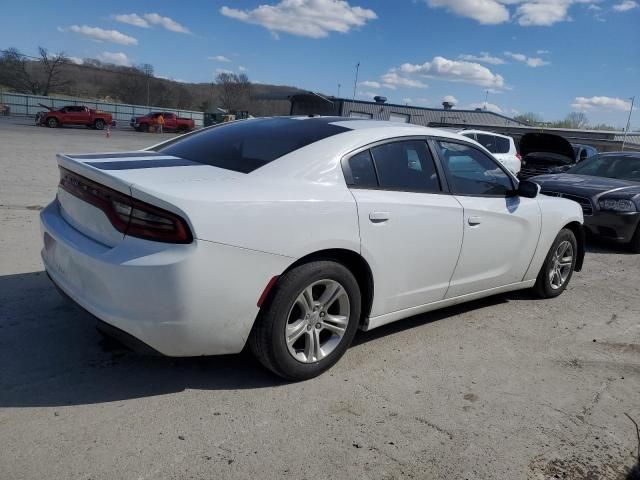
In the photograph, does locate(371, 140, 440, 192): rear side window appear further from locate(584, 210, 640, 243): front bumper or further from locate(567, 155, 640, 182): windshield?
locate(567, 155, 640, 182): windshield

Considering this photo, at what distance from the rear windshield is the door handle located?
1.99ft

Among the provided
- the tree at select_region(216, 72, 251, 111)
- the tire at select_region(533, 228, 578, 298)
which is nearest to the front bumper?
the tire at select_region(533, 228, 578, 298)

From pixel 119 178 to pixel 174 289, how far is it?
0.67 meters

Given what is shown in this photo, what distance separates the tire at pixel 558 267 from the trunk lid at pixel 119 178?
11.1 ft

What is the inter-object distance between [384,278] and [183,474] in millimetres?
1676

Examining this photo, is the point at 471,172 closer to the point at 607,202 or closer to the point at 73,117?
the point at 607,202

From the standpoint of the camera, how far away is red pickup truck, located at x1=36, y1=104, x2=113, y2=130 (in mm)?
36156

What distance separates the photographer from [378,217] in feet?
10.7

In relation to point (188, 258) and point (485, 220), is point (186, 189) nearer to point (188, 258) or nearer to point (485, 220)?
point (188, 258)

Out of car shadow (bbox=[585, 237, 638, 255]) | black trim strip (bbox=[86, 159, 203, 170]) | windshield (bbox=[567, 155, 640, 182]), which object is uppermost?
windshield (bbox=[567, 155, 640, 182])

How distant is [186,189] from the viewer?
265 cm

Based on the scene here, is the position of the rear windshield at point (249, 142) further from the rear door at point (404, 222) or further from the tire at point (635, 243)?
the tire at point (635, 243)

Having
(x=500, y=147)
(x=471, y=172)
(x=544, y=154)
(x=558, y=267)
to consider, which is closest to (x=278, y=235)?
(x=471, y=172)

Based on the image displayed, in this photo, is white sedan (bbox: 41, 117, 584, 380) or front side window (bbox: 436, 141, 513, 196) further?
front side window (bbox: 436, 141, 513, 196)
